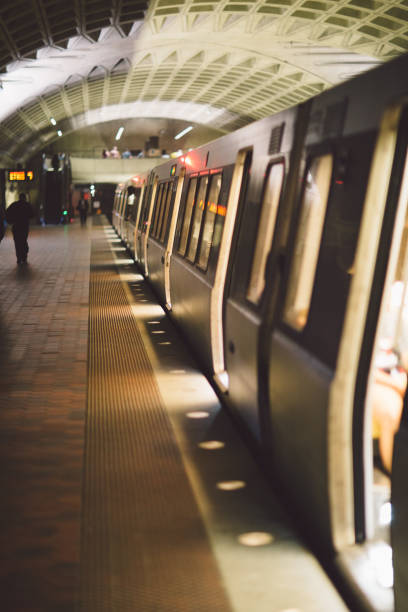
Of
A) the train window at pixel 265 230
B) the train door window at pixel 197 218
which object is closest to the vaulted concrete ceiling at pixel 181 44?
the train door window at pixel 197 218

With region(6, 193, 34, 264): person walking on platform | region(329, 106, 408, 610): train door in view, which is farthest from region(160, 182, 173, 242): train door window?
region(329, 106, 408, 610): train door

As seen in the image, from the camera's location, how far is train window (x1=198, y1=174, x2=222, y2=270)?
6.30 meters

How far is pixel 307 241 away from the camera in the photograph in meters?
3.45

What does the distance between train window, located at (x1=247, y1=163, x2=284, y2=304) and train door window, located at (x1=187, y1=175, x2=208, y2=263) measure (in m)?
2.56

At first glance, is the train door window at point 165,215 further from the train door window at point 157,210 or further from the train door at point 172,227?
the train door at point 172,227

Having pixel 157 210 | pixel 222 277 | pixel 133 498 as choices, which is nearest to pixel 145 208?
pixel 157 210

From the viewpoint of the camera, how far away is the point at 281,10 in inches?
1211

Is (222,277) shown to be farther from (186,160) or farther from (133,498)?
(186,160)

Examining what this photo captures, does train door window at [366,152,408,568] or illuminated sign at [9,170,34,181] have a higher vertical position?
illuminated sign at [9,170,34,181]

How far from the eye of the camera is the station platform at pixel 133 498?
2.84m

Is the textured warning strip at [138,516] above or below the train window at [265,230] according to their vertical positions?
below

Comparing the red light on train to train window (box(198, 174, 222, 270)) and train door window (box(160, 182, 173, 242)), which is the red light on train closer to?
train door window (box(160, 182, 173, 242))

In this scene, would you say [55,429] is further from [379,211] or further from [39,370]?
[379,211]

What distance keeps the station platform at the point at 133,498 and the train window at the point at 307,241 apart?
1.11 meters
